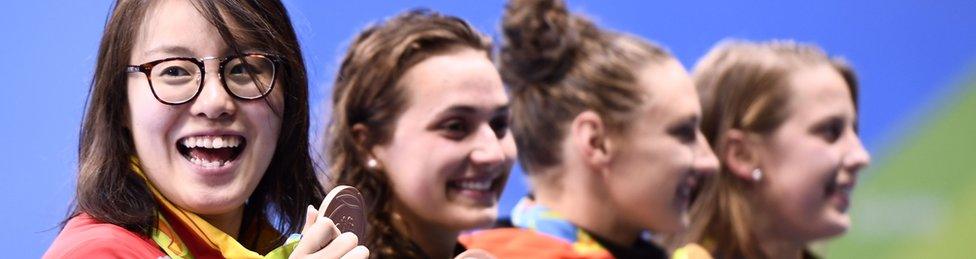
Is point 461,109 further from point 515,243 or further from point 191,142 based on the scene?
point 191,142

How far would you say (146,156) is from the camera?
202 centimetres

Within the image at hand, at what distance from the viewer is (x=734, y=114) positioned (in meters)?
3.85

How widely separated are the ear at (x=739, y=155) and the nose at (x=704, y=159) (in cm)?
34

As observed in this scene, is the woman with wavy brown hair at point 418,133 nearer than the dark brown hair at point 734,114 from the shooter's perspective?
Yes

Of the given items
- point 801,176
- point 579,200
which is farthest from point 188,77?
point 801,176

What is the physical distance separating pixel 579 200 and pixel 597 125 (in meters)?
0.18

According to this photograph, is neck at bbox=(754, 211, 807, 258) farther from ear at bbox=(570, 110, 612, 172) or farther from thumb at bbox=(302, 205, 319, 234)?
thumb at bbox=(302, 205, 319, 234)

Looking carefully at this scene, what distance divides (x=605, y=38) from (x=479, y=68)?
551 millimetres

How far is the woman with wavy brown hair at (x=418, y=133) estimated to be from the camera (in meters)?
2.95

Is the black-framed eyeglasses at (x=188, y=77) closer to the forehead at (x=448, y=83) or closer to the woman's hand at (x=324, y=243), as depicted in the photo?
the woman's hand at (x=324, y=243)

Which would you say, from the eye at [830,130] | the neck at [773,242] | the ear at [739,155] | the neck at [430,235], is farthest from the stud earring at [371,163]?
the eye at [830,130]

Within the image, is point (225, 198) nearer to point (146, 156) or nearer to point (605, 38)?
point (146, 156)

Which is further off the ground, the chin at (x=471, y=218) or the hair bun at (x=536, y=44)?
the hair bun at (x=536, y=44)

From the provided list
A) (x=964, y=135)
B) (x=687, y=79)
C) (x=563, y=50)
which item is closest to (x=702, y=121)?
(x=687, y=79)
